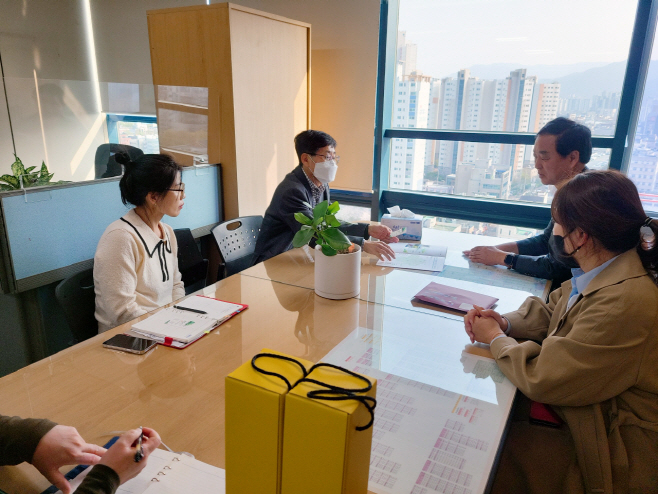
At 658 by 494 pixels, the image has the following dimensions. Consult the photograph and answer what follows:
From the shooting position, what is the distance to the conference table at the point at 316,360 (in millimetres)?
944

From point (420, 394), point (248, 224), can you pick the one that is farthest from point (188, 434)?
point (248, 224)

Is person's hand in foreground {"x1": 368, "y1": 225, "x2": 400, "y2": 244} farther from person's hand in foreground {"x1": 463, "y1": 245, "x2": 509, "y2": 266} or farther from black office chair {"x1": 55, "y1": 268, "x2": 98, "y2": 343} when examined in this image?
black office chair {"x1": 55, "y1": 268, "x2": 98, "y2": 343}

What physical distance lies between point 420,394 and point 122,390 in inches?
28.5

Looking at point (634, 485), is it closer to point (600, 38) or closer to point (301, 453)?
point (301, 453)

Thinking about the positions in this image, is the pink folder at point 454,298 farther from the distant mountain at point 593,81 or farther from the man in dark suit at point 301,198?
the distant mountain at point 593,81

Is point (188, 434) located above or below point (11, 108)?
below

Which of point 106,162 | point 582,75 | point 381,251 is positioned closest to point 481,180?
point 582,75

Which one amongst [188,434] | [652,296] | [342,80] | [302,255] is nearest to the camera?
[188,434]

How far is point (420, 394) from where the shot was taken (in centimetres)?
115

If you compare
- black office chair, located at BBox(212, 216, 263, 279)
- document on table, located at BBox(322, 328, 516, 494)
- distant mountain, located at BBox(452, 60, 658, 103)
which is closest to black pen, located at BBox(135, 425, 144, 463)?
document on table, located at BBox(322, 328, 516, 494)

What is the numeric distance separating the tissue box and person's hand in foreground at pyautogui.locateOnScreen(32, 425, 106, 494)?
1.94 meters

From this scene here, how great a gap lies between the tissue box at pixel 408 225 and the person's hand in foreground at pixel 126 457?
191 centimetres

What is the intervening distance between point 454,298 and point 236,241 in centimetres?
125

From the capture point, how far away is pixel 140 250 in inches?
70.4
